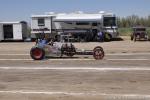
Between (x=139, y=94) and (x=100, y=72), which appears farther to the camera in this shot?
(x=100, y=72)

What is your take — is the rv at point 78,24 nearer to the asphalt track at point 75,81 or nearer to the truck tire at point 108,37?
the truck tire at point 108,37

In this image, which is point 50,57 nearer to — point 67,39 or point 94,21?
point 67,39

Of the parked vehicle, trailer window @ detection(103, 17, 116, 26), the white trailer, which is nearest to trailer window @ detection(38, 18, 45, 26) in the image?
the white trailer

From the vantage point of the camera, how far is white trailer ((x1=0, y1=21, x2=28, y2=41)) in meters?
47.6

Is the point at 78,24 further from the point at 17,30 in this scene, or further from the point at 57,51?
the point at 57,51

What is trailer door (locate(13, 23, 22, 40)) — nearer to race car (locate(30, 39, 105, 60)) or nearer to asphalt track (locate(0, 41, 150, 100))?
race car (locate(30, 39, 105, 60))

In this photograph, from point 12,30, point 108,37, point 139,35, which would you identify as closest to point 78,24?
point 108,37

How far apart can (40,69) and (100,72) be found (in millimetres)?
2648

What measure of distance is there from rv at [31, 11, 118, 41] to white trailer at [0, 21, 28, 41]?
4.67ft

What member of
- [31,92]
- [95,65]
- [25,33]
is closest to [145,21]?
[25,33]

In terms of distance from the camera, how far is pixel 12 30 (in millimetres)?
47906

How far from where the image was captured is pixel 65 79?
14914mm

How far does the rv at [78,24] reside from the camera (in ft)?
146

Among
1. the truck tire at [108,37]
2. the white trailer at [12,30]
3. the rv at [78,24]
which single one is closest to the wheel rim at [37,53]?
the rv at [78,24]
